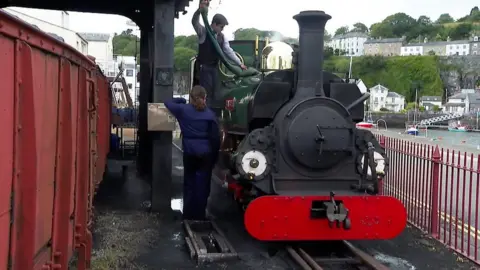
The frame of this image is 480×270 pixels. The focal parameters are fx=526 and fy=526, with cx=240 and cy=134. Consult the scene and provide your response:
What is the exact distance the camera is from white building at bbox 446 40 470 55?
161250 mm

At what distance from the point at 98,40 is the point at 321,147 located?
64070 mm

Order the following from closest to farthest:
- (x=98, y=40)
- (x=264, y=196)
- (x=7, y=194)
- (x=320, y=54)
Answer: (x=7, y=194), (x=264, y=196), (x=320, y=54), (x=98, y=40)

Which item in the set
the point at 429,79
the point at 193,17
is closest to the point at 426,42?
the point at 429,79

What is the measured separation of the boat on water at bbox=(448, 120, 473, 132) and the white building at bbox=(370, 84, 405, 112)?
14.9m

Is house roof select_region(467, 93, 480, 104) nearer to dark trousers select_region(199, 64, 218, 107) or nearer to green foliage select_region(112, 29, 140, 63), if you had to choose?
green foliage select_region(112, 29, 140, 63)

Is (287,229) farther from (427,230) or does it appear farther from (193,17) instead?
(193,17)

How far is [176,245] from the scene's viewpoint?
21.9ft

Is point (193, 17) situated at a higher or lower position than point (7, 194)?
higher

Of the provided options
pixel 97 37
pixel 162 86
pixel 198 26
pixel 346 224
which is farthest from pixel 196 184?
pixel 97 37

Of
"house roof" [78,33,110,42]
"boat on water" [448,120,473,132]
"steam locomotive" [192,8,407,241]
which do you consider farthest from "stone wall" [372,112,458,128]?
"steam locomotive" [192,8,407,241]

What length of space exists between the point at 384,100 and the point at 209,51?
114 metres

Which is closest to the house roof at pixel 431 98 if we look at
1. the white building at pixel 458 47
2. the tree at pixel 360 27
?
the white building at pixel 458 47

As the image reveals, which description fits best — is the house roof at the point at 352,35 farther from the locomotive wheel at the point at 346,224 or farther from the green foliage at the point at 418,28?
the locomotive wheel at the point at 346,224

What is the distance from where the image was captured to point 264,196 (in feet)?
19.8
